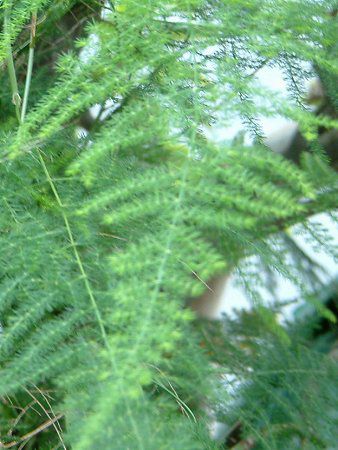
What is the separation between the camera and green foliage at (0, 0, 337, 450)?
0.45m

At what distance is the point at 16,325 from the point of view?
21.0 inches

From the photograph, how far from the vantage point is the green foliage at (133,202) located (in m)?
0.45

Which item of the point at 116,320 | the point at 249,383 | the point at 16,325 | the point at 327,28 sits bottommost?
the point at 249,383

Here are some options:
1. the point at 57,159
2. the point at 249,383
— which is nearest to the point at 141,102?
the point at 57,159

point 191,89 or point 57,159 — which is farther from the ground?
point 191,89

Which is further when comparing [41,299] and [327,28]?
[327,28]

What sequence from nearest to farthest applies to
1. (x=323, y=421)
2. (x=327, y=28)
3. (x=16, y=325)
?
(x=16, y=325)
(x=327, y=28)
(x=323, y=421)

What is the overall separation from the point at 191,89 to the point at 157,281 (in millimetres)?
187

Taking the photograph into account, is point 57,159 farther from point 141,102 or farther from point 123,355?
point 123,355

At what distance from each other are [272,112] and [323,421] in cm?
41

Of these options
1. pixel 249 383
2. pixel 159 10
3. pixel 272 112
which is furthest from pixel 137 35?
pixel 249 383

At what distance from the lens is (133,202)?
0.50 meters

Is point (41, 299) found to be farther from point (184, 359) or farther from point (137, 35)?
point (137, 35)

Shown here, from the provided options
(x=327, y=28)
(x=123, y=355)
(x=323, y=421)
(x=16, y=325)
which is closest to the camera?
(x=123, y=355)
